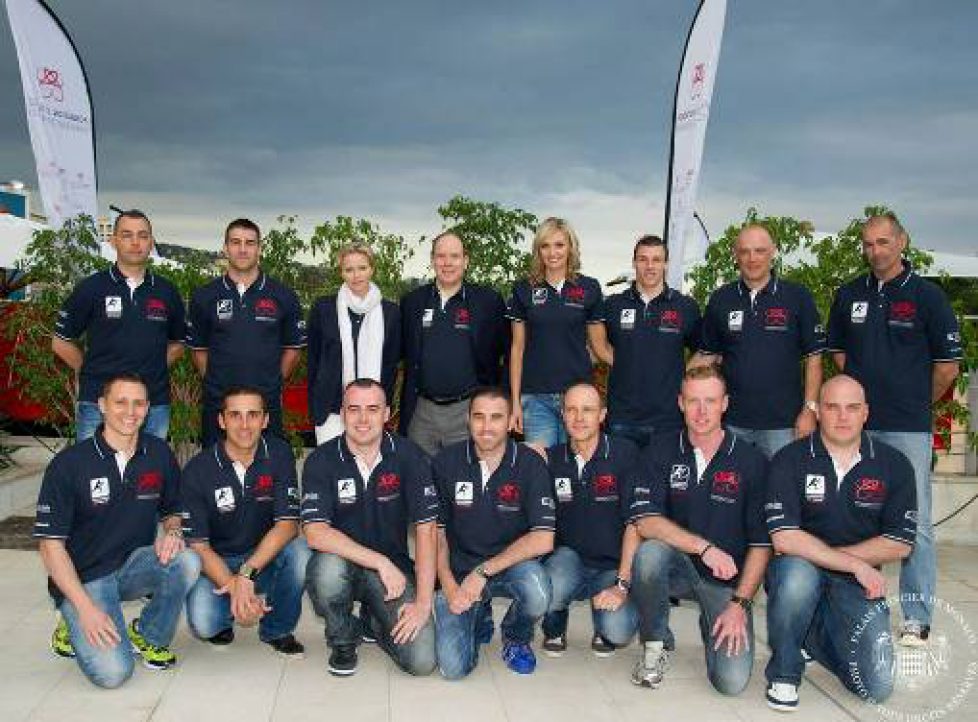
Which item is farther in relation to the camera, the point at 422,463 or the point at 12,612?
the point at 12,612

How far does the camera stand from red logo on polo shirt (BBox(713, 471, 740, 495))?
15.7 ft

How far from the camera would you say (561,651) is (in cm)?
516

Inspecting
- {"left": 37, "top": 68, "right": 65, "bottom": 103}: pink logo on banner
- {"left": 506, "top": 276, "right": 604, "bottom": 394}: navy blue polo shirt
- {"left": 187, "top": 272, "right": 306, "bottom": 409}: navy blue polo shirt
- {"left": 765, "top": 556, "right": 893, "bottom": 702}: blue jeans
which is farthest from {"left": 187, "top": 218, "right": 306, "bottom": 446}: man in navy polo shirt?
{"left": 37, "top": 68, "right": 65, "bottom": 103}: pink logo on banner

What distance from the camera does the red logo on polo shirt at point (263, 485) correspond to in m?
5.09

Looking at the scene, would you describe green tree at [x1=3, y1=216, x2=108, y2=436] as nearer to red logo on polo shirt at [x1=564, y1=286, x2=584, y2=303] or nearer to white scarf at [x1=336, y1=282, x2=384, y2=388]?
white scarf at [x1=336, y1=282, x2=384, y2=388]

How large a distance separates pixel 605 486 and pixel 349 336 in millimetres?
1839

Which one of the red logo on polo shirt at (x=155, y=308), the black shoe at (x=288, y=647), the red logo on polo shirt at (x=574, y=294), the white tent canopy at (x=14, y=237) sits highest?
the white tent canopy at (x=14, y=237)

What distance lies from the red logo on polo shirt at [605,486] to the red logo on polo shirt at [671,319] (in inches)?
45.5

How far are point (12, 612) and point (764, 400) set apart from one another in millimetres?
4485

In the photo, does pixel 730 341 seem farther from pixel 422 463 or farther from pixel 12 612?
pixel 12 612

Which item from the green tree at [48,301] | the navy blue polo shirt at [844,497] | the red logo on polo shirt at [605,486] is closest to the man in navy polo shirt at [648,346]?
the red logo on polo shirt at [605,486]

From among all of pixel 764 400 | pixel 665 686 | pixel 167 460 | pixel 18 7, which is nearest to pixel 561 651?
pixel 665 686

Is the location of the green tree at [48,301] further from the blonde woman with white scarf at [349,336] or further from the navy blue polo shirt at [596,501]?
the navy blue polo shirt at [596,501]
